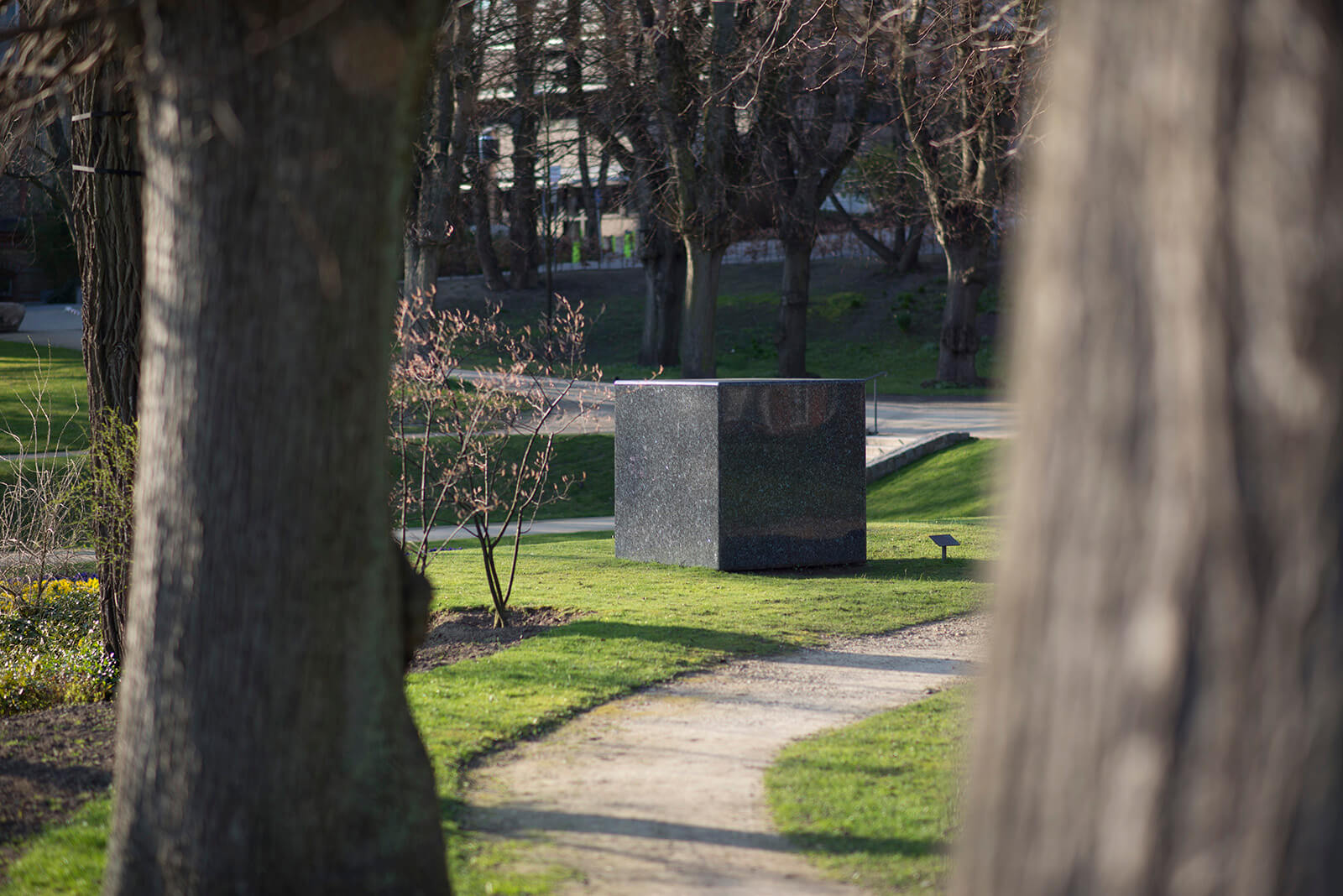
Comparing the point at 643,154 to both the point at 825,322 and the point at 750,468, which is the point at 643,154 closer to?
the point at 825,322

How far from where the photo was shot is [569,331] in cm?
1090

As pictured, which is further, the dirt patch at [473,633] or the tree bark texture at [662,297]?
the tree bark texture at [662,297]

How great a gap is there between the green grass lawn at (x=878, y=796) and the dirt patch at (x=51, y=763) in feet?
9.13

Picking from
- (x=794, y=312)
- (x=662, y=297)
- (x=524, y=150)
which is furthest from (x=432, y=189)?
(x=662, y=297)

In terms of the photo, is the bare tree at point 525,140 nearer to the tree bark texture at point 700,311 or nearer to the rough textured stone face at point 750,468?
the tree bark texture at point 700,311

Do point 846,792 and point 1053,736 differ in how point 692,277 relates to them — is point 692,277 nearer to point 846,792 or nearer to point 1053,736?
point 846,792

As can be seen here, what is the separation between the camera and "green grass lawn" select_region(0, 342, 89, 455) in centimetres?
1880

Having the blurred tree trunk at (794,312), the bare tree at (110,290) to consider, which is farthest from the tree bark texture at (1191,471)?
the blurred tree trunk at (794,312)

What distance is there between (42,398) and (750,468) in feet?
44.5

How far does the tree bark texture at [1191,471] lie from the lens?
1828mm

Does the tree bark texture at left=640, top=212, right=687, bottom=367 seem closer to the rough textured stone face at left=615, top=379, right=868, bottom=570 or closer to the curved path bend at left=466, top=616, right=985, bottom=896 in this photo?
the rough textured stone face at left=615, top=379, right=868, bottom=570

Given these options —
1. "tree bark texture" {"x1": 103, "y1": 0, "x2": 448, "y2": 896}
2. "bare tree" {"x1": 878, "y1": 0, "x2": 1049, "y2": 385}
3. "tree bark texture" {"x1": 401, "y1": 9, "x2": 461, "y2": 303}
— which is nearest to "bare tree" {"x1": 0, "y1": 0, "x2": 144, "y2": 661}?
"tree bark texture" {"x1": 103, "y1": 0, "x2": 448, "y2": 896}

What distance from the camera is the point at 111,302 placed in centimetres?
696

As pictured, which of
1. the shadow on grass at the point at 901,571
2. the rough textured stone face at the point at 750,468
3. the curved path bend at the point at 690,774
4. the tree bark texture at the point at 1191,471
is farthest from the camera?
the shadow on grass at the point at 901,571
